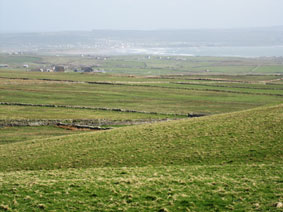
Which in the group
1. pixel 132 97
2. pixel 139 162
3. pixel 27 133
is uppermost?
pixel 132 97

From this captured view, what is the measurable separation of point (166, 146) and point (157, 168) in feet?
16.3

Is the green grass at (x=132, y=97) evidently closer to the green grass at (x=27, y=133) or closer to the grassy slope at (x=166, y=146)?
the green grass at (x=27, y=133)

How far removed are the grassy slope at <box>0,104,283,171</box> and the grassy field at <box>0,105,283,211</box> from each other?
61 mm

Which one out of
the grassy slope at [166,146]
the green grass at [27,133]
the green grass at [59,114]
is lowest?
the green grass at [27,133]

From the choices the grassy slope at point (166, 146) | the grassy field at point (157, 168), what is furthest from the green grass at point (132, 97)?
the grassy field at point (157, 168)

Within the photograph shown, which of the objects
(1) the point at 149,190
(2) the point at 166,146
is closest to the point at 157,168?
(2) the point at 166,146

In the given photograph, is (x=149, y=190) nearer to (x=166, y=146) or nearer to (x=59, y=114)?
(x=166, y=146)

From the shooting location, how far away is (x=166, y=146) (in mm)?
26297

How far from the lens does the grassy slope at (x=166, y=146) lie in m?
23.4

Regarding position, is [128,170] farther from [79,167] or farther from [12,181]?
[12,181]

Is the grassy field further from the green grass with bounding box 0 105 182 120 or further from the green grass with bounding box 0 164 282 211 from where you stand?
the green grass with bounding box 0 105 182 120

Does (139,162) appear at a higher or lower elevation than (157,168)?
lower

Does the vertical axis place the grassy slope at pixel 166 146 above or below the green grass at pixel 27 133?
above

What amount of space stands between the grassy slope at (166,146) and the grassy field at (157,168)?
0.06 metres
